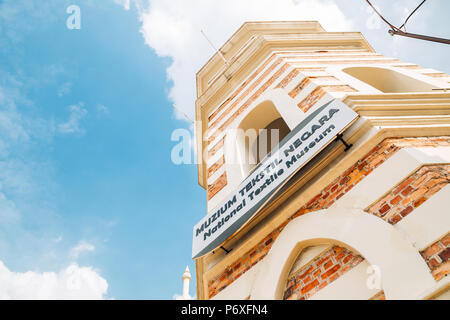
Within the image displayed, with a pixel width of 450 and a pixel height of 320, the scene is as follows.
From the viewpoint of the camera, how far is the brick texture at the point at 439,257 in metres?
2.14

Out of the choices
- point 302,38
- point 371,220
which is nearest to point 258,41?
point 302,38

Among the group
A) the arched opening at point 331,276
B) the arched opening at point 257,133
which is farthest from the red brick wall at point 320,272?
the arched opening at point 257,133

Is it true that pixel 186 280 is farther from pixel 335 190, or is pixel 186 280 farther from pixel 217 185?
pixel 335 190

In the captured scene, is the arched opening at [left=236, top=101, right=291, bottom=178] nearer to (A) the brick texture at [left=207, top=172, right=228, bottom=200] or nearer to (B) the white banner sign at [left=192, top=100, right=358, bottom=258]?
(A) the brick texture at [left=207, top=172, right=228, bottom=200]

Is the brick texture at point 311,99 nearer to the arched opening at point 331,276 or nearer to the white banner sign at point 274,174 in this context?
the white banner sign at point 274,174

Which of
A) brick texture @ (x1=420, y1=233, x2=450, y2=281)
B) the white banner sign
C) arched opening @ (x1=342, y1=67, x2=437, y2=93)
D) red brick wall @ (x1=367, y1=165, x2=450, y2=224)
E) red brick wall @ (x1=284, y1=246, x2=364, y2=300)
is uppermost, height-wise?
arched opening @ (x1=342, y1=67, x2=437, y2=93)

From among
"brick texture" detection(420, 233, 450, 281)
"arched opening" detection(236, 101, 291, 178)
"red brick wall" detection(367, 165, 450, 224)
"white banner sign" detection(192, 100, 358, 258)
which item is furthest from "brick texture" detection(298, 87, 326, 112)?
"brick texture" detection(420, 233, 450, 281)

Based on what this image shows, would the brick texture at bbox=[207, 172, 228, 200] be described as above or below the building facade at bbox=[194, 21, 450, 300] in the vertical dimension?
above

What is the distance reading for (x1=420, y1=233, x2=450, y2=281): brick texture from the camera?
2143mm

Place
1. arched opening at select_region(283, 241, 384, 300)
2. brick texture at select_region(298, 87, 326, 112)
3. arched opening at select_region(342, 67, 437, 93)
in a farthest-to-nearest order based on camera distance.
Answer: arched opening at select_region(342, 67, 437, 93) < brick texture at select_region(298, 87, 326, 112) < arched opening at select_region(283, 241, 384, 300)

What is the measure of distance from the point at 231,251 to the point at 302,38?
Answer: 6772mm

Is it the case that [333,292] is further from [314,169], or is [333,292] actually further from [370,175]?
[314,169]

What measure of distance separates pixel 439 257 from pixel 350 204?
994 mm

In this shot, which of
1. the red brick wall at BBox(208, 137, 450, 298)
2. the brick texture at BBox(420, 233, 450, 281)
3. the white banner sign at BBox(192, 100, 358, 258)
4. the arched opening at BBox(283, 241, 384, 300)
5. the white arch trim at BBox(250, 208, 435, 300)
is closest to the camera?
the brick texture at BBox(420, 233, 450, 281)
